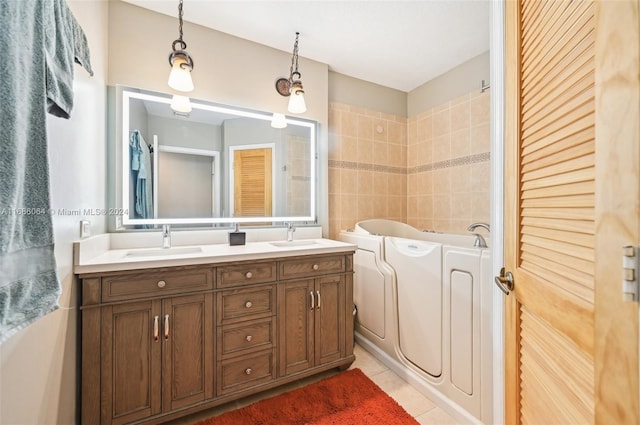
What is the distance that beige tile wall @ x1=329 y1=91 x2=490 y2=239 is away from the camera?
2303 millimetres

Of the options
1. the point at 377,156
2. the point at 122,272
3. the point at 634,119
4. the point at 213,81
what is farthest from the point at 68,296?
the point at 377,156

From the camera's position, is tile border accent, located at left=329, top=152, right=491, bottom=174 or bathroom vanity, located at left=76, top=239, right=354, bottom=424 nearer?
bathroom vanity, located at left=76, top=239, right=354, bottom=424

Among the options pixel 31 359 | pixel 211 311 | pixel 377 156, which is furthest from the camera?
pixel 377 156

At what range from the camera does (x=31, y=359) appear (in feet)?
2.69

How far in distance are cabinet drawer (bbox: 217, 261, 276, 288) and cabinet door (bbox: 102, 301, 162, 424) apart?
0.34 metres

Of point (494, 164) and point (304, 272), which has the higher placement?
point (494, 164)

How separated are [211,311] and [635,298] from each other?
156 centimetres

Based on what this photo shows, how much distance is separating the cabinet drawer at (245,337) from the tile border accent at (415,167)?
1527 millimetres

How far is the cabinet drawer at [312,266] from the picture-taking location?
165cm

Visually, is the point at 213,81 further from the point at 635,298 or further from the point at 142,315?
the point at 635,298

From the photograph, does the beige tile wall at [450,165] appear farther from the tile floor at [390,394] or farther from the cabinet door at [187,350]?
the cabinet door at [187,350]

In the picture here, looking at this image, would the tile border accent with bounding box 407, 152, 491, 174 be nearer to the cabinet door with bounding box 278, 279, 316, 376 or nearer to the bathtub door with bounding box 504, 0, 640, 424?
the bathtub door with bounding box 504, 0, 640, 424

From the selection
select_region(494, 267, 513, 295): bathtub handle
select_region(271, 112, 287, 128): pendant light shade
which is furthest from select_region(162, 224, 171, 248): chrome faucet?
select_region(494, 267, 513, 295): bathtub handle

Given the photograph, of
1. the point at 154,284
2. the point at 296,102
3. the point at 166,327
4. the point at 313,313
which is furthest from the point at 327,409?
the point at 296,102
